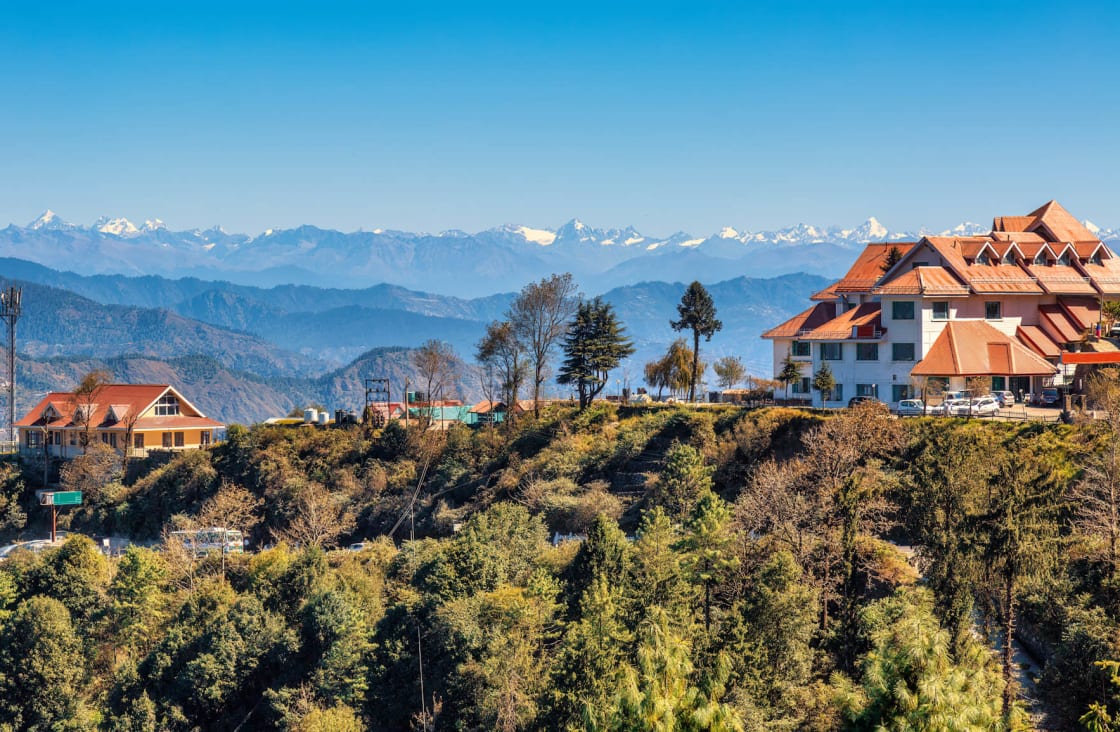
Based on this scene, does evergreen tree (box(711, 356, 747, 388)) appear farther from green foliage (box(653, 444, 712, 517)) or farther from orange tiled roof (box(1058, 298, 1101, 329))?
green foliage (box(653, 444, 712, 517))

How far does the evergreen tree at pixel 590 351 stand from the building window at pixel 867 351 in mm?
14319

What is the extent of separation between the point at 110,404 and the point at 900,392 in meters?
51.2

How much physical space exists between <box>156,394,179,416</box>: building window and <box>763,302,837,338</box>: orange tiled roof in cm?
3957

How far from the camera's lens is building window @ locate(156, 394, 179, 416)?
251 feet

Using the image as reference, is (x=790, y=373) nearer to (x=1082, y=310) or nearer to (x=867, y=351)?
(x=867, y=351)

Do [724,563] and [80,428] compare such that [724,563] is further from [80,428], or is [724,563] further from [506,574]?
[80,428]

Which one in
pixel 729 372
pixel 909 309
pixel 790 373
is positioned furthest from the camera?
pixel 729 372

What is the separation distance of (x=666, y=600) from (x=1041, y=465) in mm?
12186

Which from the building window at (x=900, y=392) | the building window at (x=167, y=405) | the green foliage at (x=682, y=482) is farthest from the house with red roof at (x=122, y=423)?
the building window at (x=900, y=392)

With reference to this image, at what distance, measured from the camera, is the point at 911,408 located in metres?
49.3

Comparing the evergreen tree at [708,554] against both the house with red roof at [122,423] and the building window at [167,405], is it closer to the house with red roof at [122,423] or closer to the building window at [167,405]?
the house with red roof at [122,423]

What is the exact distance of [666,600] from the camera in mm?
34156

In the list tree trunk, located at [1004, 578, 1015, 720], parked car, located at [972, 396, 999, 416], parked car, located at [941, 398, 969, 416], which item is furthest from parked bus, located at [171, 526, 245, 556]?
tree trunk, located at [1004, 578, 1015, 720]

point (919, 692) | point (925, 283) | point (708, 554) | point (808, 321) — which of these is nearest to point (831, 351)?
point (808, 321)
